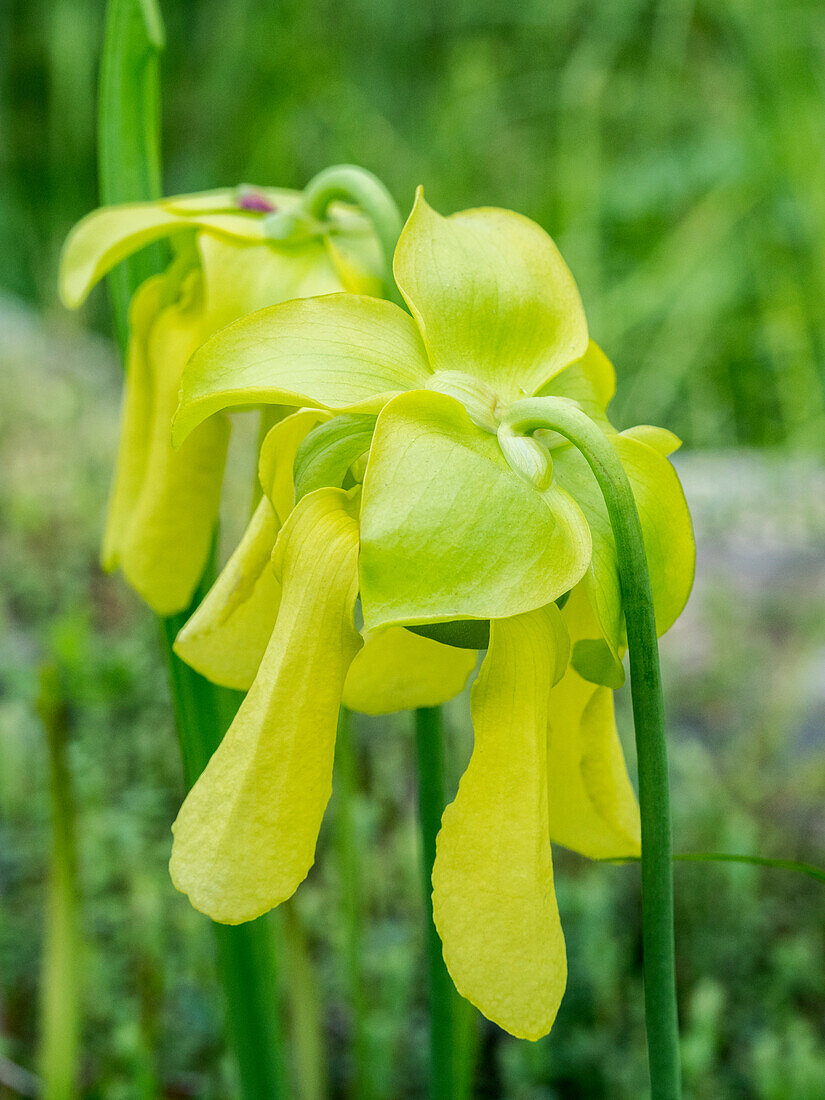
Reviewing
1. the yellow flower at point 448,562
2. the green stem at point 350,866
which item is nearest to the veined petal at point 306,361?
the yellow flower at point 448,562

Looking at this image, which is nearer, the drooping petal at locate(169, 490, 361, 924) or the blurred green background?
the drooping petal at locate(169, 490, 361, 924)

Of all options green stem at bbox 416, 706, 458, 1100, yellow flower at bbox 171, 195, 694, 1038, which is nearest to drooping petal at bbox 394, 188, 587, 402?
yellow flower at bbox 171, 195, 694, 1038

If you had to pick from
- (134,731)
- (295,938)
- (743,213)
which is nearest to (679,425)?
(743,213)

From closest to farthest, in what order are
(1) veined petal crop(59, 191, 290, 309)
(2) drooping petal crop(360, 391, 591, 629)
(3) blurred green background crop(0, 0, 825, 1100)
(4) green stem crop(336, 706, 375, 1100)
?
(2) drooping petal crop(360, 391, 591, 629)
(1) veined petal crop(59, 191, 290, 309)
(4) green stem crop(336, 706, 375, 1100)
(3) blurred green background crop(0, 0, 825, 1100)

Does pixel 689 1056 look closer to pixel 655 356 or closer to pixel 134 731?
pixel 134 731

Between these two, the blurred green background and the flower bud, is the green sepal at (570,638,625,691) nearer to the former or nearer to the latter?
the flower bud

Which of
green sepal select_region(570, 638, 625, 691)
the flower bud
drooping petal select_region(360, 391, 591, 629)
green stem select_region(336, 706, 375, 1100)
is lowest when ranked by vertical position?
green stem select_region(336, 706, 375, 1100)

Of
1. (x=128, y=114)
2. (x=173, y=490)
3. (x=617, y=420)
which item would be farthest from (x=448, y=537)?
(x=617, y=420)
